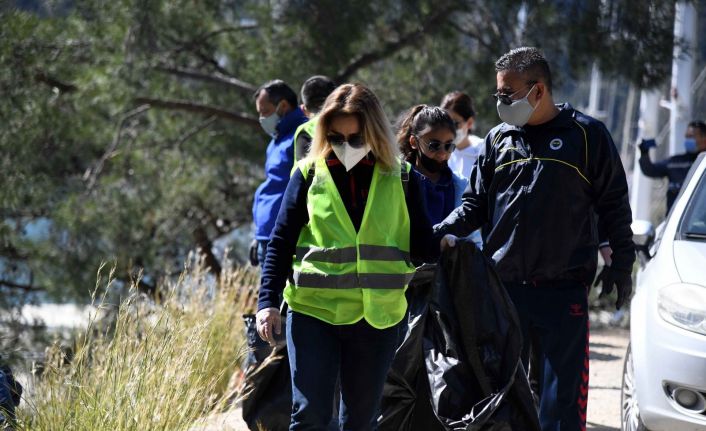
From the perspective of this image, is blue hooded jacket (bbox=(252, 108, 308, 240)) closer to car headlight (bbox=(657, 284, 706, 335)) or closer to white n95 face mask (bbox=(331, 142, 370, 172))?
white n95 face mask (bbox=(331, 142, 370, 172))

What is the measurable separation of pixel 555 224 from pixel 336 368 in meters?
1.16

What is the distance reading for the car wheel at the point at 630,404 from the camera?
5094mm

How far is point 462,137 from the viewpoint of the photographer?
6.63 meters

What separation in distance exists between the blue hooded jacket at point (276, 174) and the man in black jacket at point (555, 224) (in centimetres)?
178

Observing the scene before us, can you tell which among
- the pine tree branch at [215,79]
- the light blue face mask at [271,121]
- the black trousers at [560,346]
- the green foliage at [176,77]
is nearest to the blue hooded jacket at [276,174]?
the light blue face mask at [271,121]

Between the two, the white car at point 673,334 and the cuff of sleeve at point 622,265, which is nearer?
the cuff of sleeve at point 622,265

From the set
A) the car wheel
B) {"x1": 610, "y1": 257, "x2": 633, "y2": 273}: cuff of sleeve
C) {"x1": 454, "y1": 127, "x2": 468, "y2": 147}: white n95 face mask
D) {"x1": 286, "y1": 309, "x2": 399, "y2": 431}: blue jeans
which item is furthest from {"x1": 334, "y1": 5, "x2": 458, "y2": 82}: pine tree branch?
{"x1": 286, "y1": 309, "x2": 399, "y2": 431}: blue jeans

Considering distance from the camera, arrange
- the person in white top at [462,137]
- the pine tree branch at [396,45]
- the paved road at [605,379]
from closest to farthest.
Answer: the person in white top at [462,137]
the paved road at [605,379]
the pine tree branch at [396,45]

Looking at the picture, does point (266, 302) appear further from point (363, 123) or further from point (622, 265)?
point (622, 265)

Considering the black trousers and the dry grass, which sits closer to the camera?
the dry grass

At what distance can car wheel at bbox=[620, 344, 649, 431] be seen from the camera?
5.09m

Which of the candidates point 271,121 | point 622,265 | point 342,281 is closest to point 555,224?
point 622,265

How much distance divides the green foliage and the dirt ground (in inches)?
101

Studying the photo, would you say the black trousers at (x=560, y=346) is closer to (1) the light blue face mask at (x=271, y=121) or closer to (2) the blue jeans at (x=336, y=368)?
(2) the blue jeans at (x=336, y=368)
